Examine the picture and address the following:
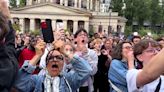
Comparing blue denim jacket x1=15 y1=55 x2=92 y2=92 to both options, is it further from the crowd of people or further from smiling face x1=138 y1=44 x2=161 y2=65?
smiling face x1=138 y1=44 x2=161 y2=65

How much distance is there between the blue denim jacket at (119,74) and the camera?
230 inches

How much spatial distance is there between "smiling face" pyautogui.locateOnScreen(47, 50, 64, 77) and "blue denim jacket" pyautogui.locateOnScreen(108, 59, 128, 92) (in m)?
0.99

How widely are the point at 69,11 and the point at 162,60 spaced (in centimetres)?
7682

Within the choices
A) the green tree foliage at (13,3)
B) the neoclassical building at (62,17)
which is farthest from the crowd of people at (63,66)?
the green tree foliage at (13,3)

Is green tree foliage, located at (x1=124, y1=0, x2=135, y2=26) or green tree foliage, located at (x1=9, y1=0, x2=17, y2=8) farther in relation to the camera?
green tree foliage, located at (x1=9, y1=0, x2=17, y2=8)

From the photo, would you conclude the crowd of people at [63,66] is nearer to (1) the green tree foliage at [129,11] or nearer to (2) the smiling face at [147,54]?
(2) the smiling face at [147,54]

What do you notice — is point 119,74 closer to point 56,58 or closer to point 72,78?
point 72,78

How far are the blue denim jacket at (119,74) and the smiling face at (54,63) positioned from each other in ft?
3.26

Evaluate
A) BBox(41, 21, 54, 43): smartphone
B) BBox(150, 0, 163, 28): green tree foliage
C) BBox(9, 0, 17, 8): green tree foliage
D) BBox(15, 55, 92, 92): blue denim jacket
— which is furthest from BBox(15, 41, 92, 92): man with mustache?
BBox(150, 0, 163, 28): green tree foliage

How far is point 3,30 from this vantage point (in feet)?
9.73

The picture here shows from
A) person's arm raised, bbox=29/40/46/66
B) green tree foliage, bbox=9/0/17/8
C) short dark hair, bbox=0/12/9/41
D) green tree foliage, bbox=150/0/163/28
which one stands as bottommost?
A: green tree foliage, bbox=150/0/163/28

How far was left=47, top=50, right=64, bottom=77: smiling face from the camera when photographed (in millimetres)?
5090

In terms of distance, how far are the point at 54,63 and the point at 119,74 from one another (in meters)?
1.07

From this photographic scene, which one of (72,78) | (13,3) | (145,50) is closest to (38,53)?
(72,78)
